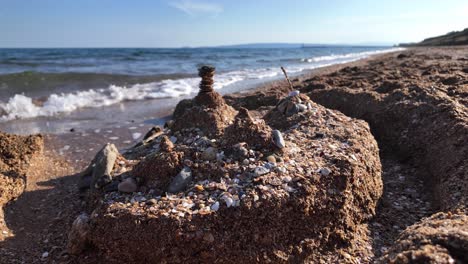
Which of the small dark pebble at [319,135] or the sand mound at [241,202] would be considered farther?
the small dark pebble at [319,135]

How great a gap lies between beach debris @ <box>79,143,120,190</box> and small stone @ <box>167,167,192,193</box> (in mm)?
791

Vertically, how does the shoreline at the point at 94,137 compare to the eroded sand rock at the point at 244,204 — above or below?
below

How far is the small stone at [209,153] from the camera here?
3119mm

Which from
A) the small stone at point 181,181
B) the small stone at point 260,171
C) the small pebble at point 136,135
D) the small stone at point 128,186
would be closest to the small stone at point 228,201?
the small stone at point 260,171

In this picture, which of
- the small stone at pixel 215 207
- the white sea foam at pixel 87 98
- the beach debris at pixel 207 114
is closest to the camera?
the small stone at pixel 215 207

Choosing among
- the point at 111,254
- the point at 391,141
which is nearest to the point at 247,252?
the point at 111,254

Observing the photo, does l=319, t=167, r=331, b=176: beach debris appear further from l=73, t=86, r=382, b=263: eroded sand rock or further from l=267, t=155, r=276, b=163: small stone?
l=267, t=155, r=276, b=163: small stone

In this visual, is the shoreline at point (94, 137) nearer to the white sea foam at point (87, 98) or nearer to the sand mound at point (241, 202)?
the white sea foam at point (87, 98)

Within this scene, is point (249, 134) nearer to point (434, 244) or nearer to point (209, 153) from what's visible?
point (209, 153)

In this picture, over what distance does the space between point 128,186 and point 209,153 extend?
29.3 inches

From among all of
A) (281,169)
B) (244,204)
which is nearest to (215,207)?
(244,204)

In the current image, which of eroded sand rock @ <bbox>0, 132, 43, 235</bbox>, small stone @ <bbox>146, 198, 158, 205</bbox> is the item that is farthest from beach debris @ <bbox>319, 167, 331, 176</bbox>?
eroded sand rock @ <bbox>0, 132, 43, 235</bbox>

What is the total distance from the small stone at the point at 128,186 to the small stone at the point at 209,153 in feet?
2.06

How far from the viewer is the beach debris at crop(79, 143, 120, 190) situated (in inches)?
134
